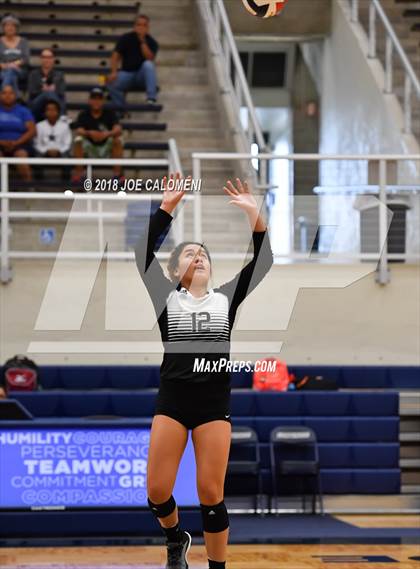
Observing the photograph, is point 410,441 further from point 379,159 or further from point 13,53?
point 13,53

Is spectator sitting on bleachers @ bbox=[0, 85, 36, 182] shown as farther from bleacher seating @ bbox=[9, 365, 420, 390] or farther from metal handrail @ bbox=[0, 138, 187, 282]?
bleacher seating @ bbox=[9, 365, 420, 390]

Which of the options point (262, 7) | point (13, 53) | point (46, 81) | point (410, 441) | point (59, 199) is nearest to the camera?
point (262, 7)

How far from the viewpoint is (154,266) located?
6387 mm

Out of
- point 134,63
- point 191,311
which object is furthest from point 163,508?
→ point 134,63

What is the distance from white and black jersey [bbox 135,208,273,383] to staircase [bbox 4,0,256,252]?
7600 mm

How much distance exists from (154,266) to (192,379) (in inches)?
26.5

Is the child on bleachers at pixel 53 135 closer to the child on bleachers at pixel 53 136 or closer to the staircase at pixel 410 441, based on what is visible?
the child on bleachers at pixel 53 136

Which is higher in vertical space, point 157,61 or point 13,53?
point 157,61

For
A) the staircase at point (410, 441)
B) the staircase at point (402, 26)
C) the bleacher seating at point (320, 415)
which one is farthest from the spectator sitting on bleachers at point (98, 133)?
the staircase at point (402, 26)

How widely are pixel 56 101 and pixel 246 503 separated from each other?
5.70 metres

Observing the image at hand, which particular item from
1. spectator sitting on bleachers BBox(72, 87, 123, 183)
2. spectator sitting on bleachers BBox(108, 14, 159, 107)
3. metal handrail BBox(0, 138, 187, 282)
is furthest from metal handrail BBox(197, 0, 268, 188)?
metal handrail BBox(0, 138, 187, 282)

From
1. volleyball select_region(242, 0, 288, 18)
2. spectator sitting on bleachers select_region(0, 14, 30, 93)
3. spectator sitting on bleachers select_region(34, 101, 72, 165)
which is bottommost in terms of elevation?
spectator sitting on bleachers select_region(34, 101, 72, 165)

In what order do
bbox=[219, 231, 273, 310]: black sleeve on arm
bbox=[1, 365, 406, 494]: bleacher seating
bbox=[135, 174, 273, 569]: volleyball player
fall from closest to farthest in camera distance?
bbox=[135, 174, 273, 569]: volleyball player, bbox=[219, 231, 273, 310]: black sleeve on arm, bbox=[1, 365, 406, 494]: bleacher seating

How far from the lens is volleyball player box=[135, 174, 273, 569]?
6070 mm
